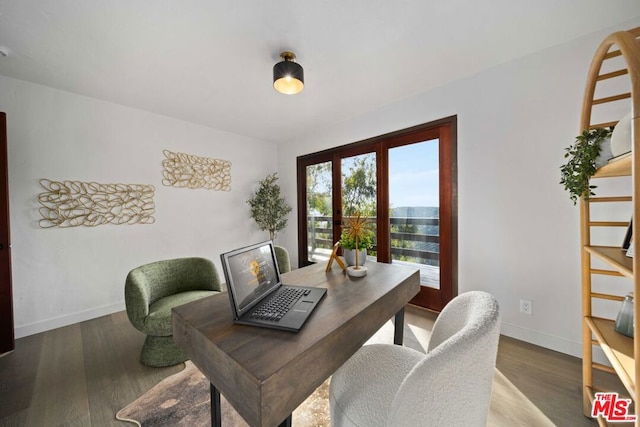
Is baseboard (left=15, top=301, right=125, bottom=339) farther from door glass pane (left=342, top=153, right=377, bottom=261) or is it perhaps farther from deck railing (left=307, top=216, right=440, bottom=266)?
deck railing (left=307, top=216, right=440, bottom=266)

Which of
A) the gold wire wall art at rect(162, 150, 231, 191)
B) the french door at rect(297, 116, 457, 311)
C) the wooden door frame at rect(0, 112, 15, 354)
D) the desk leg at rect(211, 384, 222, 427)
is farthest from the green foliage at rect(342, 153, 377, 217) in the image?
the wooden door frame at rect(0, 112, 15, 354)

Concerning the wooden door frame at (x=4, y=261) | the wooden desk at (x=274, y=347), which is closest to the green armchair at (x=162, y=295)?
the wooden desk at (x=274, y=347)

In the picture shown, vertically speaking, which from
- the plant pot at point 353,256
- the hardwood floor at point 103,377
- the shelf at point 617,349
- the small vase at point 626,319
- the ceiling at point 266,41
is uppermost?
the ceiling at point 266,41

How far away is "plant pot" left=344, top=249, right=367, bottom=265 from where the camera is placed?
158 centimetres

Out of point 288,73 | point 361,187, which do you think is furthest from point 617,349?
point 361,187

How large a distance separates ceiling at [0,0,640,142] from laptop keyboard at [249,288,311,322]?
176 centimetres

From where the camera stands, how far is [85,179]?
2.59 meters

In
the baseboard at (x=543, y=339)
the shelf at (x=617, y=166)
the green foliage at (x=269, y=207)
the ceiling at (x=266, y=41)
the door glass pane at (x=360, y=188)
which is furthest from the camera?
the green foliage at (x=269, y=207)

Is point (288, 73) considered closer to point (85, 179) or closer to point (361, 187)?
point (361, 187)

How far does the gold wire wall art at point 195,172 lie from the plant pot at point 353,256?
2.79 meters

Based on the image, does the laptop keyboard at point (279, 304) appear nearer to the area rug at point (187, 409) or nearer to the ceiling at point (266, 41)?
the area rug at point (187, 409)

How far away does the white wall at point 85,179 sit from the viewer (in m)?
2.28

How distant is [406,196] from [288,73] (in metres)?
1.88

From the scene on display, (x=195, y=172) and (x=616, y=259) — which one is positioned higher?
(x=195, y=172)
